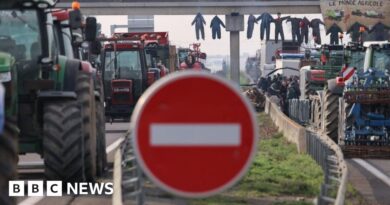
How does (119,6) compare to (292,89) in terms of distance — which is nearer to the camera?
(292,89)

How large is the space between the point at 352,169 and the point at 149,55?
17338mm

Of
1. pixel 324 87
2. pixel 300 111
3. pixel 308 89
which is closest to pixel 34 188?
pixel 324 87

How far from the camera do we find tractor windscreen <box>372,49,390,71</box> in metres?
28.4

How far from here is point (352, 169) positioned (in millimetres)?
23734

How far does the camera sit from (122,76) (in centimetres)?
3716

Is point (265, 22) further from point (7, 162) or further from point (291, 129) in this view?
point (7, 162)

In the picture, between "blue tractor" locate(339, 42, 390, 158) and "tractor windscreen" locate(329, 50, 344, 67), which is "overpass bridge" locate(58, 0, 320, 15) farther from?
"blue tractor" locate(339, 42, 390, 158)


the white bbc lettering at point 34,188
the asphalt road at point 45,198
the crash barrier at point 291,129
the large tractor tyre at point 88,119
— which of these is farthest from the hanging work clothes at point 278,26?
the white bbc lettering at point 34,188

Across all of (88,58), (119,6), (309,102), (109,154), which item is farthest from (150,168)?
(119,6)

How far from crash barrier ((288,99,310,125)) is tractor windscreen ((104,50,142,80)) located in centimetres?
555

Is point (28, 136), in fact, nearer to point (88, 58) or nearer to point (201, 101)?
point (88, 58)

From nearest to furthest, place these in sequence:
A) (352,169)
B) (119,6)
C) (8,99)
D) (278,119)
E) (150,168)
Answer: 1. (150,168)
2. (8,99)
3. (352,169)
4. (278,119)
5. (119,6)

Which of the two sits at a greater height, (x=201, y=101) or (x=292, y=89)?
(x=201, y=101)

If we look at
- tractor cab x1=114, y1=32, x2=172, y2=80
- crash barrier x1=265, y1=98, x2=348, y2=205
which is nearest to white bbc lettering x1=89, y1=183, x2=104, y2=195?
crash barrier x1=265, y1=98, x2=348, y2=205
